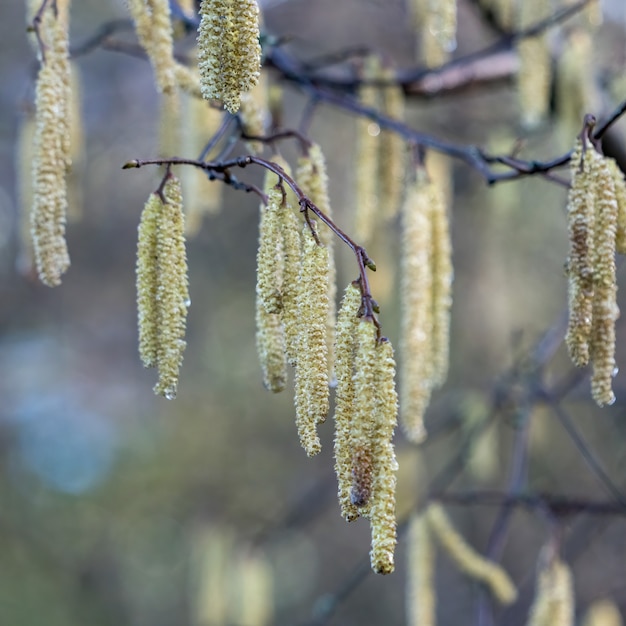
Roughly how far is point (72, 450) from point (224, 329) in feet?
5.54

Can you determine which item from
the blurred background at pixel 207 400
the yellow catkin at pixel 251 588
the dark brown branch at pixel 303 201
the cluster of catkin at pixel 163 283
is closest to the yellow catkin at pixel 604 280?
the dark brown branch at pixel 303 201

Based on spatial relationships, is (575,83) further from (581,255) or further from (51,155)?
(51,155)

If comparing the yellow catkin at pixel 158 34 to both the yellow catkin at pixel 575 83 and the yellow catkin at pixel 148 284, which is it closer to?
the yellow catkin at pixel 148 284

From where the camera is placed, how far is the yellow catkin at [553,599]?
1494 millimetres

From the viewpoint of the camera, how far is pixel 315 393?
30.7 inches

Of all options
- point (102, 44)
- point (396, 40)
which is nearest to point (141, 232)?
point (102, 44)

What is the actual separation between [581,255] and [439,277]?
1.22ft

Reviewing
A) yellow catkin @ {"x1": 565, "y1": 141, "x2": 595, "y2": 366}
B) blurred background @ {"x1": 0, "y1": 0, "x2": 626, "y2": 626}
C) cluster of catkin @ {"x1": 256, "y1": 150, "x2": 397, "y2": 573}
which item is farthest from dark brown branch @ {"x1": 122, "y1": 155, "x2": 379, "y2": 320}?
blurred background @ {"x1": 0, "y1": 0, "x2": 626, "y2": 626}

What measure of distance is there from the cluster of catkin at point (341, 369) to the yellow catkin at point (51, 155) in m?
0.32

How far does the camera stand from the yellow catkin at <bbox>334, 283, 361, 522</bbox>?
0.76m

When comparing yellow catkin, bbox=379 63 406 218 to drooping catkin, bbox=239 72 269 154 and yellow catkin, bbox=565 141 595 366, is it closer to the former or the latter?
drooping catkin, bbox=239 72 269 154

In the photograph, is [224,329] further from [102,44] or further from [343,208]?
[102,44]

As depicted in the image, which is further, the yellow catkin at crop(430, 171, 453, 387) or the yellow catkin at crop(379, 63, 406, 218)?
the yellow catkin at crop(379, 63, 406, 218)

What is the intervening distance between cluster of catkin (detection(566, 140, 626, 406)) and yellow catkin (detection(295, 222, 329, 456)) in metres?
0.33
